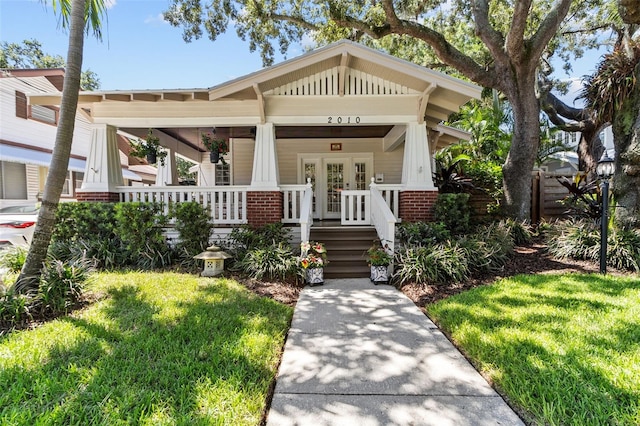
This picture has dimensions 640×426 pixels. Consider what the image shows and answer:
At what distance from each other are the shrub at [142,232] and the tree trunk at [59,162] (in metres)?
2.01

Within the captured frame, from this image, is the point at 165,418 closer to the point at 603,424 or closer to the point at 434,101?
the point at 603,424

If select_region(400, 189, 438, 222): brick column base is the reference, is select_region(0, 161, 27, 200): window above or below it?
above

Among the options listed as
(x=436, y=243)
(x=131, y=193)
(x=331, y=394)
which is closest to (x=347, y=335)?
(x=331, y=394)

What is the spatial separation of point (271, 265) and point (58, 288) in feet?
9.77

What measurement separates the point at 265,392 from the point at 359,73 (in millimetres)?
6620

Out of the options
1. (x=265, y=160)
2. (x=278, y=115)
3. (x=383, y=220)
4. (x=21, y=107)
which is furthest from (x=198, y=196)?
(x=21, y=107)

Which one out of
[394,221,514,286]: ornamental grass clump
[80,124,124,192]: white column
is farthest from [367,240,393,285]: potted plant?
[80,124,124,192]: white column

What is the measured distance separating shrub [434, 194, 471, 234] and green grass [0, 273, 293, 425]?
4369 mm

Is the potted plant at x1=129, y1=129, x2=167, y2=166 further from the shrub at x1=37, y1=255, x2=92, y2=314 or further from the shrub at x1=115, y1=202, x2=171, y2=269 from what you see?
the shrub at x1=37, y1=255, x2=92, y2=314

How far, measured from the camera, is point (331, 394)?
8.16ft

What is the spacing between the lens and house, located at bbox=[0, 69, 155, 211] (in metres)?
12.0

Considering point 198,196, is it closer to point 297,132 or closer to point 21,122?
point 297,132

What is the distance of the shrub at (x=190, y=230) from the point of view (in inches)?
247

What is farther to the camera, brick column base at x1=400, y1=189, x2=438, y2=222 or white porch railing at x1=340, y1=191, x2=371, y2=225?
white porch railing at x1=340, y1=191, x2=371, y2=225
